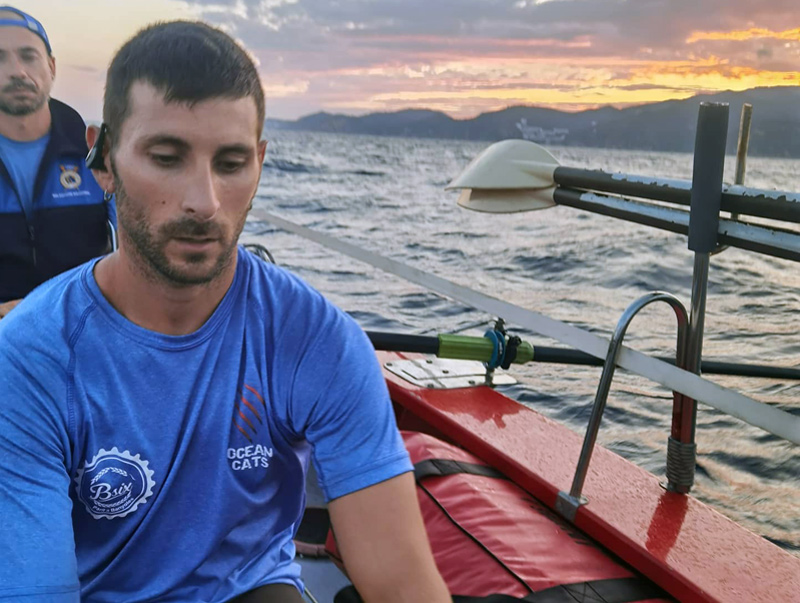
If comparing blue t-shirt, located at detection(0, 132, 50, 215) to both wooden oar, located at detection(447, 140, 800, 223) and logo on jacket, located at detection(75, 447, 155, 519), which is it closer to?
wooden oar, located at detection(447, 140, 800, 223)

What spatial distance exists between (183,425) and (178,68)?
605 millimetres

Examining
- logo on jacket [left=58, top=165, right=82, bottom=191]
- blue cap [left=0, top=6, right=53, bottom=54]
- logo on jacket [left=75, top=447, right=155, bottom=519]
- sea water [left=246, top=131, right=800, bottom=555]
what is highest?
blue cap [left=0, top=6, right=53, bottom=54]

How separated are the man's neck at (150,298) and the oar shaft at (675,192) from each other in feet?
3.19

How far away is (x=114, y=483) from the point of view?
1.38 meters

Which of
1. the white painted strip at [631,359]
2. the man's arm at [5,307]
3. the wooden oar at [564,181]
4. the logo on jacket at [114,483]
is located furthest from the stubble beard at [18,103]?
the logo on jacket at [114,483]

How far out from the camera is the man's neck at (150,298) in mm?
1416

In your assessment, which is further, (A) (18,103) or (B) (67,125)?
(B) (67,125)

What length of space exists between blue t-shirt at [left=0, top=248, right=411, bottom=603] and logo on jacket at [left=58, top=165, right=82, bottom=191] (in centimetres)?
186

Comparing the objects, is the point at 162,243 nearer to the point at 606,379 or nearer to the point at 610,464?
the point at 606,379

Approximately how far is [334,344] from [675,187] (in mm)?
854

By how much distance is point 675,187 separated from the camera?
5.91ft

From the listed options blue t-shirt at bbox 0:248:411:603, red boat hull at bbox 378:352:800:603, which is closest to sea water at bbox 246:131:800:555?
red boat hull at bbox 378:352:800:603

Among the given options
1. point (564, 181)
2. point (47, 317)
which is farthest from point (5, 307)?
point (564, 181)

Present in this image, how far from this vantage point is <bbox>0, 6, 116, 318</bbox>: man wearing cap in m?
3.09
